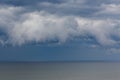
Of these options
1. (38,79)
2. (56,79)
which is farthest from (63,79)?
(38,79)

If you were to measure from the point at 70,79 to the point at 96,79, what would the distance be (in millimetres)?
6649

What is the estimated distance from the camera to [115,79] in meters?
82.8

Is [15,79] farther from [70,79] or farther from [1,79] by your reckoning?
[70,79]

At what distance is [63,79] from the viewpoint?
8156 cm

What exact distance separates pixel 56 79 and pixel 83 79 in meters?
6.76

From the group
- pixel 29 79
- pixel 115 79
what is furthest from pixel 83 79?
pixel 29 79

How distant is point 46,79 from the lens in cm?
8362

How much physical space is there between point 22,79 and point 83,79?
614 inches

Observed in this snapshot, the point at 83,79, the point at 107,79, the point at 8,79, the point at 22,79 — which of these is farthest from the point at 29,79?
the point at 107,79

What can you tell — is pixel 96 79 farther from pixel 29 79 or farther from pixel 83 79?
pixel 29 79

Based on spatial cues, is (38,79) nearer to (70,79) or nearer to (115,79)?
(70,79)

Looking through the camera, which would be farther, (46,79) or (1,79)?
(46,79)

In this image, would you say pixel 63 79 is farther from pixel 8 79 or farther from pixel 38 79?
pixel 8 79

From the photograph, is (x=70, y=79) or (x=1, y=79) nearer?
(x=1, y=79)
